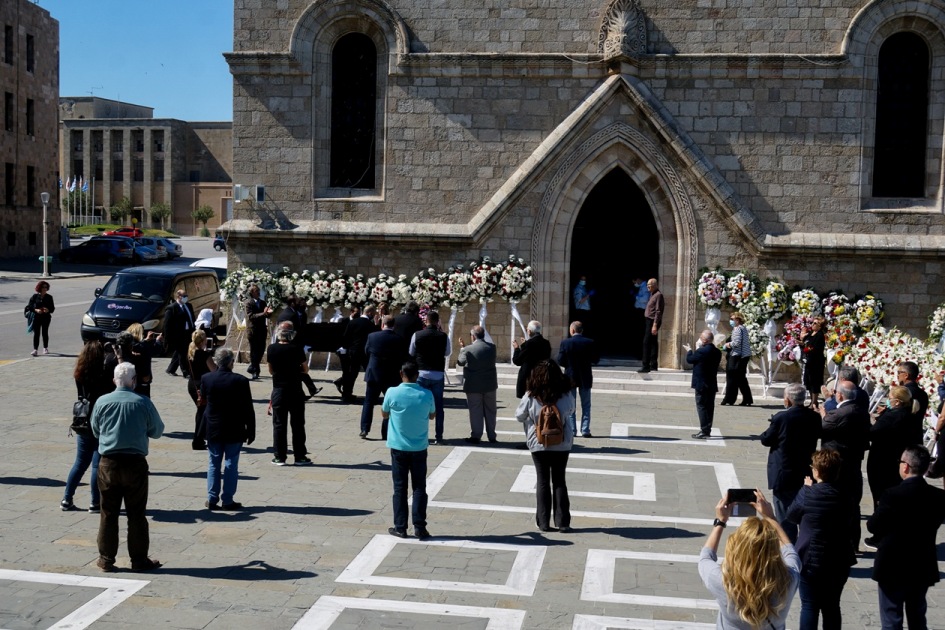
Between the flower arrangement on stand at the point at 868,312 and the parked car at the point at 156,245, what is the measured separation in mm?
41504

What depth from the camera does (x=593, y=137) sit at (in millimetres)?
19469

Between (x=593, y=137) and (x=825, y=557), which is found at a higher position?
(x=593, y=137)

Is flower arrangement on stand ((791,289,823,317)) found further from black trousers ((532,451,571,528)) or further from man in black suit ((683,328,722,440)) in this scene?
black trousers ((532,451,571,528))

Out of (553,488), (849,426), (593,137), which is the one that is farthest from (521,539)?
(593,137)

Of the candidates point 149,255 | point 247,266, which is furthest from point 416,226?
point 149,255

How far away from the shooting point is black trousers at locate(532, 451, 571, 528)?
1038 cm

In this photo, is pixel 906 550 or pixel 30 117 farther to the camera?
pixel 30 117

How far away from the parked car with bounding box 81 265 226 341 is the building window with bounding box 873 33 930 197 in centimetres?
1274

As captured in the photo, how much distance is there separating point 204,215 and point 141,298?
66073mm

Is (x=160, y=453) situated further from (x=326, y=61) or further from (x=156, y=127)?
(x=156, y=127)

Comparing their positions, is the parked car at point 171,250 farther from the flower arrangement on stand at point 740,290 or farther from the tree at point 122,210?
the flower arrangement on stand at point 740,290

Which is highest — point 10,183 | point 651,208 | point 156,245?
point 10,183

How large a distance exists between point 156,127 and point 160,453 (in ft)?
266

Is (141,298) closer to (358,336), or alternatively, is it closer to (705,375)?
(358,336)
